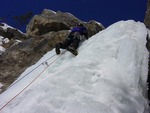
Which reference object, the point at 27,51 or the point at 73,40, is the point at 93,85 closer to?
the point at 73,40

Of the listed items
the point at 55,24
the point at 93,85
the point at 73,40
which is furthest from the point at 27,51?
the point at 93,85

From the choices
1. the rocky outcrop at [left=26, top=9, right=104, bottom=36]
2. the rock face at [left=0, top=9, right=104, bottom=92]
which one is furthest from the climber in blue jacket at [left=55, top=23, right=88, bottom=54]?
the rocky outcrop at [left=26, top=9, right=104, bottom=36]

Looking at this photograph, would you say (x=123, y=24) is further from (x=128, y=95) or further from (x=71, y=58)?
(x=128, y=95)

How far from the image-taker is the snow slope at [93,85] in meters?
6.43

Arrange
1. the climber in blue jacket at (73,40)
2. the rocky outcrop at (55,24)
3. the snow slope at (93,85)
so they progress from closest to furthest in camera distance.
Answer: the snow slope at (93,85) → the climber in blue jacket at (73,40) → the rocky outcrop at (55,24)

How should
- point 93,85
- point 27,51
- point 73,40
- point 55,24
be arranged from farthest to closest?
point 55,24 < point 27,51 < point 73,40 < point 93,85

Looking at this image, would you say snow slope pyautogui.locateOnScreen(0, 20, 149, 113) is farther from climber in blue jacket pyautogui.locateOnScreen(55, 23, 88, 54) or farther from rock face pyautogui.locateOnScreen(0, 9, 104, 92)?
rock face pyautogui.locateOnScreen(0, 9, 104, 92)

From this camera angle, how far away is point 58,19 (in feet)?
57.1

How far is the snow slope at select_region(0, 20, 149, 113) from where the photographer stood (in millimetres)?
6430

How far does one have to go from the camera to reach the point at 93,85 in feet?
23.6

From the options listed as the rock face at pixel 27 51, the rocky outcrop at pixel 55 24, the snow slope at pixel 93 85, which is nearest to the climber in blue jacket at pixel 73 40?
the snow slope at pixel 93 85

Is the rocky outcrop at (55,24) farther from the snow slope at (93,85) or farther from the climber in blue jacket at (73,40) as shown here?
the snow slope at (93,85)

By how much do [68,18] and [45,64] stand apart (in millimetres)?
8825

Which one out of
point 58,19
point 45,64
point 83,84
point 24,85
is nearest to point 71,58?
point 45,64
